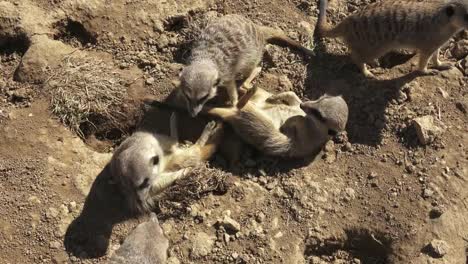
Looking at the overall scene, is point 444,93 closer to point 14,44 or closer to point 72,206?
point 72,206

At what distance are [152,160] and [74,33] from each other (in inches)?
59.2

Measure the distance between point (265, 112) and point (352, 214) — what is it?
1.01 m

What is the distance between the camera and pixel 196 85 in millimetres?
3766

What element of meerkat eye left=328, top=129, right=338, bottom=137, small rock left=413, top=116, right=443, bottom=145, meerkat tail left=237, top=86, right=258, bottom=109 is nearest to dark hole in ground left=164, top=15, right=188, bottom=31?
meerkat tail left=237, top=86, right=258, bottom=109

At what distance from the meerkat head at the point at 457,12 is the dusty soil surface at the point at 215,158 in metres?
0.47

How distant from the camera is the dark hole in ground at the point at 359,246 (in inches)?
149

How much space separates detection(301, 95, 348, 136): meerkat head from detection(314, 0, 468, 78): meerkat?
58 centimetres

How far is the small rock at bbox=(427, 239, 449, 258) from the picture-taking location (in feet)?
12.0

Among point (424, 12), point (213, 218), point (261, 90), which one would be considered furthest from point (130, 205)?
point (424, 12)

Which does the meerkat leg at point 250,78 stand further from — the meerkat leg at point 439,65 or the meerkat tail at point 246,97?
the meerkat leg at point 439,65

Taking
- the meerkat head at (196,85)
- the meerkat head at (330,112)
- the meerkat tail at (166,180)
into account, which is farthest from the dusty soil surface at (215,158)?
the meerkat head at (196,85)

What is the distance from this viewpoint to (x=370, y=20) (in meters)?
4.12

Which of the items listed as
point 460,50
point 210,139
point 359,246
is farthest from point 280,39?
point 359,246

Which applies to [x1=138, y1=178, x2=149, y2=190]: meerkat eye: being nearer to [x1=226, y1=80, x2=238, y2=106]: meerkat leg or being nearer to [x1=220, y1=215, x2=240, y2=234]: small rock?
[x1=220, y1=215, x2=240, y2=234]: small rock
